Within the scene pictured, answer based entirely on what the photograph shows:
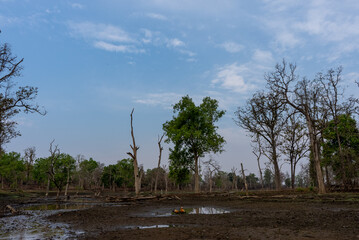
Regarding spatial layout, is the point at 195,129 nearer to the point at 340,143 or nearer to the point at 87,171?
the point at 340,143

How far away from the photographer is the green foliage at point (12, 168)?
202 feet

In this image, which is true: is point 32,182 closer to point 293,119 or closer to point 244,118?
point 244,118

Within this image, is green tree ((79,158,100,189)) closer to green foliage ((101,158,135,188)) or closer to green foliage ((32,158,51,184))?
green foliage ((101,158,135,188))

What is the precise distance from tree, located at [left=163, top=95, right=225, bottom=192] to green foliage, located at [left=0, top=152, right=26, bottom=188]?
1870 inches

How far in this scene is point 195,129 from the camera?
38.7 meters

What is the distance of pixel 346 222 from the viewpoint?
8.83 m

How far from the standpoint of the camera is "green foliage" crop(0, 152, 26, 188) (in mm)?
61588

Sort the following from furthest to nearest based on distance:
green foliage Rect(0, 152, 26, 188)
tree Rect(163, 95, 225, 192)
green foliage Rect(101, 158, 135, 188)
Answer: green foliage Rect(101, 158, 135, 188), green foliage Rect(0, 152, 26, 188), tree Rect(163, 95, 225, 192)

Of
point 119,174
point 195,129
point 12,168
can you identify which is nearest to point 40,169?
point 12,168

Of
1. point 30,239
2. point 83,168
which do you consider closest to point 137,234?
point 30,239

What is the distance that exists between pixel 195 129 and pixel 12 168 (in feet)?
171

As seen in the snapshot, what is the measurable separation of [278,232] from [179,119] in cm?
3251

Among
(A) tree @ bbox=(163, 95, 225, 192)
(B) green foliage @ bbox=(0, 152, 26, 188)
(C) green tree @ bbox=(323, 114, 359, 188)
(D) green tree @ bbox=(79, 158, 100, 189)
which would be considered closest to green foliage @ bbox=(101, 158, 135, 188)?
(D) green tree @ bbox=(79, 158, 100, 189)

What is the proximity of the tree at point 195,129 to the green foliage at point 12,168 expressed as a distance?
47504 mm
